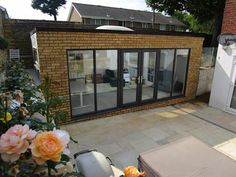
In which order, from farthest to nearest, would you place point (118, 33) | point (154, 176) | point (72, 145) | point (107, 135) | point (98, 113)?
point (98, 113) < point (118, 33) < point (107, 135) < point (72, 145) < point (154, 176)

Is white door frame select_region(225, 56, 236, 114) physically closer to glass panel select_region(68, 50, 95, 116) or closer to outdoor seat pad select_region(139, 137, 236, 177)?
outdoor seat pad select_region(139, 137, 236, 177)

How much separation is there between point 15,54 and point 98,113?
688 centimetres

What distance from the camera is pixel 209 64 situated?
820 cm

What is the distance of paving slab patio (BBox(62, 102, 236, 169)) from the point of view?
3809 mm

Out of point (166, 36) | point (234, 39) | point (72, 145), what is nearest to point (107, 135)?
point (72, 145)

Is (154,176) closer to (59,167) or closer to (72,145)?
(59,167)

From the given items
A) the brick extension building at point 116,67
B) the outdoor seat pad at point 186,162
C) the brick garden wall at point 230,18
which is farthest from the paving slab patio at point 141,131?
the brick garden wall at point 230,18

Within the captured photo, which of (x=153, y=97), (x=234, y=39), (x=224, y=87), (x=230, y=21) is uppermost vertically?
(x=230, y=21)

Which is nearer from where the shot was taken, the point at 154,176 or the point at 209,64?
the point at 154,176

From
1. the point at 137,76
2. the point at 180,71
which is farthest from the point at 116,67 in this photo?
the point at 180,71

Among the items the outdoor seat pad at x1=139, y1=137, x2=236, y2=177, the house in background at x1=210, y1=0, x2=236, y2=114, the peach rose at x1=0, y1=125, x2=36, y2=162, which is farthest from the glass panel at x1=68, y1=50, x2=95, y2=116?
the house in background at x1=210, y1=0, x2=236, y2=114

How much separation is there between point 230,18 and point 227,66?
1.57 m

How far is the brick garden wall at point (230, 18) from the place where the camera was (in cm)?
560

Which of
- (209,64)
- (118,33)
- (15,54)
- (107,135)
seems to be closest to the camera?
(107,135)
